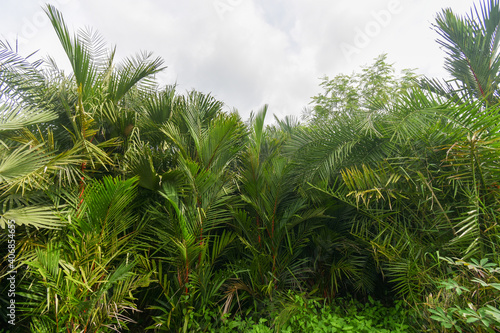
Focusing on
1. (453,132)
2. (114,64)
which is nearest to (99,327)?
(114,64)

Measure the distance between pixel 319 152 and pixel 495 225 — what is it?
1.71m

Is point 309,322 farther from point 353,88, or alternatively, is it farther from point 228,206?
point 353,88

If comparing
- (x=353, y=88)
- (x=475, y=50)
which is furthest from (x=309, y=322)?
(x=353, y=88)

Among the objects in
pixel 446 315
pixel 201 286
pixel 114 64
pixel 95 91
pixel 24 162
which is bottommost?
pixel 446 315

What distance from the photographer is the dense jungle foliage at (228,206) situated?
2426 millimetres

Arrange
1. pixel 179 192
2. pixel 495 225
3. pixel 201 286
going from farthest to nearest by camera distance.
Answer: pixel 179 192, pixel 201 286, pixel 495 225

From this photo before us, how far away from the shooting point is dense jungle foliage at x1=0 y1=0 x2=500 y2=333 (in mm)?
2426

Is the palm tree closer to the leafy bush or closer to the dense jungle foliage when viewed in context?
the dense jungle foliage

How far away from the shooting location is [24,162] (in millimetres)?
2336

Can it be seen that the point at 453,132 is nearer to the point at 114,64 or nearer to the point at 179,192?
the point at 179,192

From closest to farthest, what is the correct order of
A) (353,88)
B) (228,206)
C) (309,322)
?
(309,322) → (228,206) → (353,88)

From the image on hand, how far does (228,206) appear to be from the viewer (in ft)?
10.6

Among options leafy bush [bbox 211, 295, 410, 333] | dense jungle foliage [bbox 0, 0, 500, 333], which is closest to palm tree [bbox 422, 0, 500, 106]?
dense jungle foliage [bbox 0, 0, 500, 333]

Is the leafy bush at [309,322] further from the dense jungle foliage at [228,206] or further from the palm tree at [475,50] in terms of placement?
the palm tree at [475,50]
